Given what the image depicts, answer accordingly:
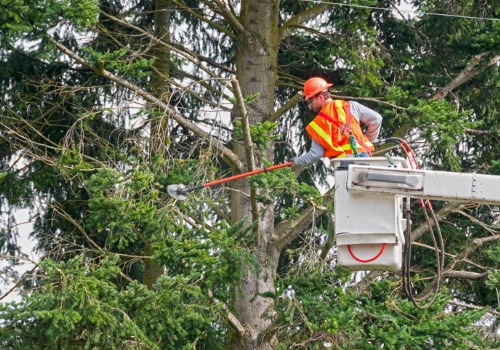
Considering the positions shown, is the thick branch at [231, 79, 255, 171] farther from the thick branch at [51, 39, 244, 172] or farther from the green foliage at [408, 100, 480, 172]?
the green foliage at [408, 100, 480, 172]

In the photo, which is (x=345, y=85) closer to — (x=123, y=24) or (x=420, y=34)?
(x=420, y=34)

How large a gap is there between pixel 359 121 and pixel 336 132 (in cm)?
41

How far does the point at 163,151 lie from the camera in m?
14.2

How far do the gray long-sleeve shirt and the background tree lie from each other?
5.89 ft

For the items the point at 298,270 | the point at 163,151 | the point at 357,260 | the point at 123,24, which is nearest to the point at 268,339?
the point at 298,270

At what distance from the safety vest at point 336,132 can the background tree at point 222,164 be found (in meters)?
1.88

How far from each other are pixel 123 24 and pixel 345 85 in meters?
2.77

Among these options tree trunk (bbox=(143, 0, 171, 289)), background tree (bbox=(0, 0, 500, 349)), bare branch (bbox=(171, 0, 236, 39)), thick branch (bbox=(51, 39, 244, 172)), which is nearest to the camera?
background tree (bbox=(0, 0, 500, 349))

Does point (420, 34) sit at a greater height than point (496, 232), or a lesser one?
greater

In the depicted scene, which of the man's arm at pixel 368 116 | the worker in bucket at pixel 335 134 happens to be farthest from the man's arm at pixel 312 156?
the man's arm at pixel 368 116

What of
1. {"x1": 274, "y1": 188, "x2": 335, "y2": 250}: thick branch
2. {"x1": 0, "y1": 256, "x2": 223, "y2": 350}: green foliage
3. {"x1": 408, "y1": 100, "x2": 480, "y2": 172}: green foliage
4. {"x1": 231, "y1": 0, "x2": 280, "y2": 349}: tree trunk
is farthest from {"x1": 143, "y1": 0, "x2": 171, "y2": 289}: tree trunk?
{"x1": 408, "y1": 100, "x2": 480, "y2": 172}: green foliage

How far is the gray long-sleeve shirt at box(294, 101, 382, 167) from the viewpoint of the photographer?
437 inches

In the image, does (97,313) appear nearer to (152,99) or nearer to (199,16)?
(152,99)

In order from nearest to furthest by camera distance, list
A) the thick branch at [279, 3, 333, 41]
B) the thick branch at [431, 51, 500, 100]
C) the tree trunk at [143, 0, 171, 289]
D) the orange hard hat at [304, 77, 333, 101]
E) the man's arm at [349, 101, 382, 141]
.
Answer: the man's arm at [349, 101, 382, 141] < the orange hard hat at [304, 77, 333, 101] < the tree trunk at [143, 0, 171, 289] < the thick branch at [431, 51, 500, 100] < the thick branch at [279, 3, 333, 41]
